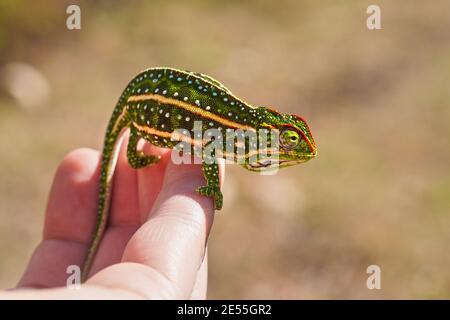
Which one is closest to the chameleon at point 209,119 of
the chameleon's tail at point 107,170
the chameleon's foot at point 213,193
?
the chameleon's foot at point 213,193

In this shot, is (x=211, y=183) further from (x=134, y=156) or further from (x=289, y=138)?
(x=134, y=156)

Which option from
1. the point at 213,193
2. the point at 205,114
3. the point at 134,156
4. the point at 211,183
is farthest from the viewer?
the point at 134,156

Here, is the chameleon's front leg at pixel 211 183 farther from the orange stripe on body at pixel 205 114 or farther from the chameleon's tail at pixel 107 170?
the chameleon's tail at pixel 107 170

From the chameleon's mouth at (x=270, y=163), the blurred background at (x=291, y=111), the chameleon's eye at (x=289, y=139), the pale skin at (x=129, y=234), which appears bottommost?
the pale skin at (x=129, y=234)

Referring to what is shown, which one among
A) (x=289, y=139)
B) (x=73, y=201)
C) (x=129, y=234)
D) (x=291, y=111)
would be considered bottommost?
(x=129, y=234)

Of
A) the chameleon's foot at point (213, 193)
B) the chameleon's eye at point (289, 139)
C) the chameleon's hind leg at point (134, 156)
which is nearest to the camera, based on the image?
the chameleon's foot at point (213, 193)

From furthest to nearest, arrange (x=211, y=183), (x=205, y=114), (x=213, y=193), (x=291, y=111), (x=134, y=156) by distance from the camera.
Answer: (x=291, y=111) < (x=134, y=156) < (x=205, y=114) < (x=211, y=183) < (x=213, y=193)

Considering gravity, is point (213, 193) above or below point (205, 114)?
below

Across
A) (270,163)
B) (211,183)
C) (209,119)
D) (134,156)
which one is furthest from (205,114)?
(134,156)
